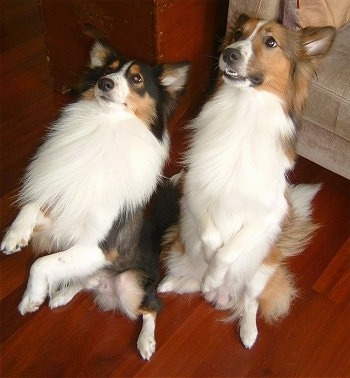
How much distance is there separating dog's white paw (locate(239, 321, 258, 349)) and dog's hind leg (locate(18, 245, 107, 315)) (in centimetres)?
72

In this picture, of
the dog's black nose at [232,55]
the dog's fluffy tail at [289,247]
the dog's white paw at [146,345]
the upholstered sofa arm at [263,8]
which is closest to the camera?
the dog's black nose at [232,55]

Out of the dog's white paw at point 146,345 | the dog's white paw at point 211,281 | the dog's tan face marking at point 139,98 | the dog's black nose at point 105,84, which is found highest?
the dog's black nose at point 105,84

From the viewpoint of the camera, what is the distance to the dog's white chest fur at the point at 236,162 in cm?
172

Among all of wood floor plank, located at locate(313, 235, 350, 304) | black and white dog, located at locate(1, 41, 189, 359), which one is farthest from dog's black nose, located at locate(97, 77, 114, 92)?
wood floor plank, located at locate(313, 235, 350, 304)

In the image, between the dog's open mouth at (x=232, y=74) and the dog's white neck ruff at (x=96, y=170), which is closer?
the dog's open mouth at (x=232, y=74)

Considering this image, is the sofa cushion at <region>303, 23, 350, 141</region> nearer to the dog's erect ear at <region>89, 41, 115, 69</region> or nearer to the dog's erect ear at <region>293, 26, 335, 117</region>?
the dog's erect ear at <region>293, 26, 335, 117</region>

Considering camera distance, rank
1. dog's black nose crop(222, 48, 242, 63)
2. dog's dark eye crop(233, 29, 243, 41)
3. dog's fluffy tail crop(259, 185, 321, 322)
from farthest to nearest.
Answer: dog's fluffy tail crop(259, 185, 321, 322) → dog's dark eye crop(233, 29, 243, 41) → dog's black nose crop(222, 48, 242, 63)

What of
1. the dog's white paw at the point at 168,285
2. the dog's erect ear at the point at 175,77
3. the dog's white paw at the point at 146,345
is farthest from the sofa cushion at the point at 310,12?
the dog's white paw at the point at 146,345

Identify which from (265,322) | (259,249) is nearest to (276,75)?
(259,249)

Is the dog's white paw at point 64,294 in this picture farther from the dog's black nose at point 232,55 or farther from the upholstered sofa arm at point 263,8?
the upholstered sofa arm at point 263,8

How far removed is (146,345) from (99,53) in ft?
4.28

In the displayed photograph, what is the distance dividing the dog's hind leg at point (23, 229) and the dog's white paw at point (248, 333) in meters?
1.04

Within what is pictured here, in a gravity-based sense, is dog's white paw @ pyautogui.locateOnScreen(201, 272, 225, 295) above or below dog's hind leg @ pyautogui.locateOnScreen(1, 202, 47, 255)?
below

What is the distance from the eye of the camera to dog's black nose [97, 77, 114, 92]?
1776 millimetres
